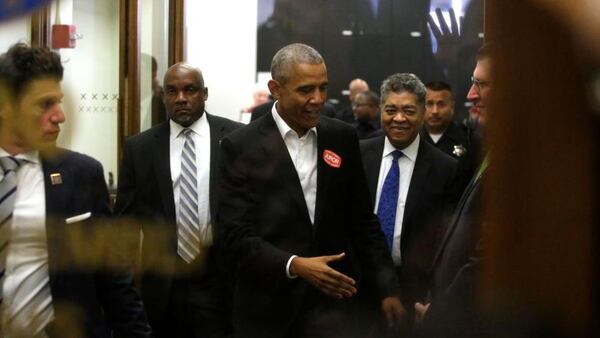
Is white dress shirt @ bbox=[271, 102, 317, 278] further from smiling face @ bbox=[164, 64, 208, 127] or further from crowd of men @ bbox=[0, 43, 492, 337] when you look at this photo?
smiling face @ bbox=[164, 64, 208, 127]

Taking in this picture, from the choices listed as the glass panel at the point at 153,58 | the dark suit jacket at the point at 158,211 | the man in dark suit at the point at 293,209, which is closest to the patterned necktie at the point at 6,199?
the dark suit jacket at the point at 158,211

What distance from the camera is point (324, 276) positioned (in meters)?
2.82

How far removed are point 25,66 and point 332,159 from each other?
1.36 m

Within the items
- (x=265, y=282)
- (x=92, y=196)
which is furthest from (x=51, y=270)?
(x=265, y=282)

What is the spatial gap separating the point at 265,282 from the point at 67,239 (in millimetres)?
1045

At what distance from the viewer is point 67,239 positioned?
2061 millimetres

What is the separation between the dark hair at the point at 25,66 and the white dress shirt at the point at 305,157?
3.57 feet

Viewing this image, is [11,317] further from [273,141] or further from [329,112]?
[329,112]

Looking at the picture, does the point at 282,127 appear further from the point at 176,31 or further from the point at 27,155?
the point at 27,155

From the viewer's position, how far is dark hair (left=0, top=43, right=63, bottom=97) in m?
1.72

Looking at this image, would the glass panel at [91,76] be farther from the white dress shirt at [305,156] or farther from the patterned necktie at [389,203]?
the patterned necktie at [389,203]

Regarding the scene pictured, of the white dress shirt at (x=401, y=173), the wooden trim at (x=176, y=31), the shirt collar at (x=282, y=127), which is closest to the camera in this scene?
the shirt collar at (x=282, y=127)

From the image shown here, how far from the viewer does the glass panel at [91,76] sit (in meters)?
1.78

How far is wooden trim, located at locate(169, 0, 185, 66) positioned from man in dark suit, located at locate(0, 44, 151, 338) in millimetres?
966
